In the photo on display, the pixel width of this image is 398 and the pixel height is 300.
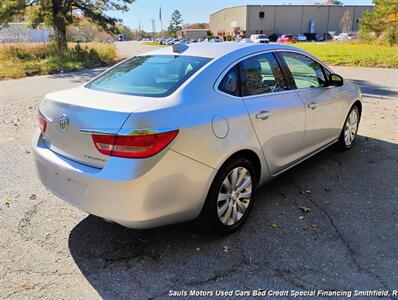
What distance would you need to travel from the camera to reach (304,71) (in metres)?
4.40

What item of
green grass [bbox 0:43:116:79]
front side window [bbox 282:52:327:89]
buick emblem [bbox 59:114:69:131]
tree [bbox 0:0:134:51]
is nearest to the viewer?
buick emblem [bbox 59:114:69:131]

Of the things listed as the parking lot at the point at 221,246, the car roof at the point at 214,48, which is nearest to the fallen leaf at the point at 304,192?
the parking lot at the point at 221,246

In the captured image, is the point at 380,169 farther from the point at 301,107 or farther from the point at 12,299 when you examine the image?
the point at 12,299

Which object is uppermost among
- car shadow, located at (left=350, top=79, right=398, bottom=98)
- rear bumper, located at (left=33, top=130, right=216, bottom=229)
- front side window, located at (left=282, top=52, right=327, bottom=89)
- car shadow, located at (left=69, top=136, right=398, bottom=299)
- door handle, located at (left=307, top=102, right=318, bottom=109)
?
front side window, located at (left=282, top=52, right=327, bottom=89)

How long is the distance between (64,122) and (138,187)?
2.78 feet

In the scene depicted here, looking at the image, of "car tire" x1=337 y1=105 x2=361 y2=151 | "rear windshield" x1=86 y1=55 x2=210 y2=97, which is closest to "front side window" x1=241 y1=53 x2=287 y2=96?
"rear windshield" x1=86 y1=55 x2=210 y2=97

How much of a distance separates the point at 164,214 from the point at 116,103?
905 millimetres

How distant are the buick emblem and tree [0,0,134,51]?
73.8 ft

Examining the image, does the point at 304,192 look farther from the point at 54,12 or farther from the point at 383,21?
the point at 383,21

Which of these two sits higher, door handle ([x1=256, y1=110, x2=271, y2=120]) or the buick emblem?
the buick emblem

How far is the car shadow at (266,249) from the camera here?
8.68ft

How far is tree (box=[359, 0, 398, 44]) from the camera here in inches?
1164

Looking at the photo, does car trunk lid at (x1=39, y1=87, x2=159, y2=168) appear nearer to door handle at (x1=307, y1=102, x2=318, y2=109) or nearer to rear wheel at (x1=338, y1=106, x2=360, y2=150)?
door handle at (x1=307, y1=102, x2=318, y2=109)

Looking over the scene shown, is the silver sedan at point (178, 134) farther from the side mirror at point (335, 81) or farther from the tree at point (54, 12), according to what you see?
the tree at point (54, 12)
